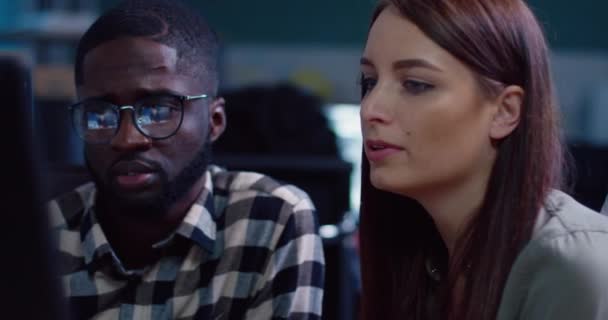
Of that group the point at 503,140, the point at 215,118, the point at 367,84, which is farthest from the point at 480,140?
the point at 215,118

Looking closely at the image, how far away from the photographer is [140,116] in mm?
1126

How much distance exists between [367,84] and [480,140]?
167mm

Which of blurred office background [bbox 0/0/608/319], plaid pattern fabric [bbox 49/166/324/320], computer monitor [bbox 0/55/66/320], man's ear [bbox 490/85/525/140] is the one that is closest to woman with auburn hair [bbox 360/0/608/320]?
man's ear [bbox 490/85/525/140]

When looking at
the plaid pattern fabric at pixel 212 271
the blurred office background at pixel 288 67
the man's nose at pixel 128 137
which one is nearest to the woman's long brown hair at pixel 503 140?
the plaid pattern fabric at pixel 212 271

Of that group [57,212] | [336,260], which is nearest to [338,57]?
[336,260]

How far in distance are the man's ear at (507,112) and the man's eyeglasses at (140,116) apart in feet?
1.40

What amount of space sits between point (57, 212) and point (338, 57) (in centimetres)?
263

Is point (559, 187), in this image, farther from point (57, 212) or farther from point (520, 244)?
point (57, 212)

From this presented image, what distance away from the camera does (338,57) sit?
3775mm

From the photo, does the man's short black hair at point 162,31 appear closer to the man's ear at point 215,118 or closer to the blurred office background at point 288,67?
the man's ear at point 215,118

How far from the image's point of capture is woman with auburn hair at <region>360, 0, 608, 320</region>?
96 centimetres

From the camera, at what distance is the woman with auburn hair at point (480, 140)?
37.8 inches

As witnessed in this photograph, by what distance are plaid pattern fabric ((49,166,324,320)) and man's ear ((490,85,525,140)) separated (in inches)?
13.6

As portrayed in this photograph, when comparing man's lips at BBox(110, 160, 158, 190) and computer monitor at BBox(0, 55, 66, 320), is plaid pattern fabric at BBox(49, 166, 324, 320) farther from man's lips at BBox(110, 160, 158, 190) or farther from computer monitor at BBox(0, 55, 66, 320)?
computer monitor at BBox(0, 55, 66, 320)
